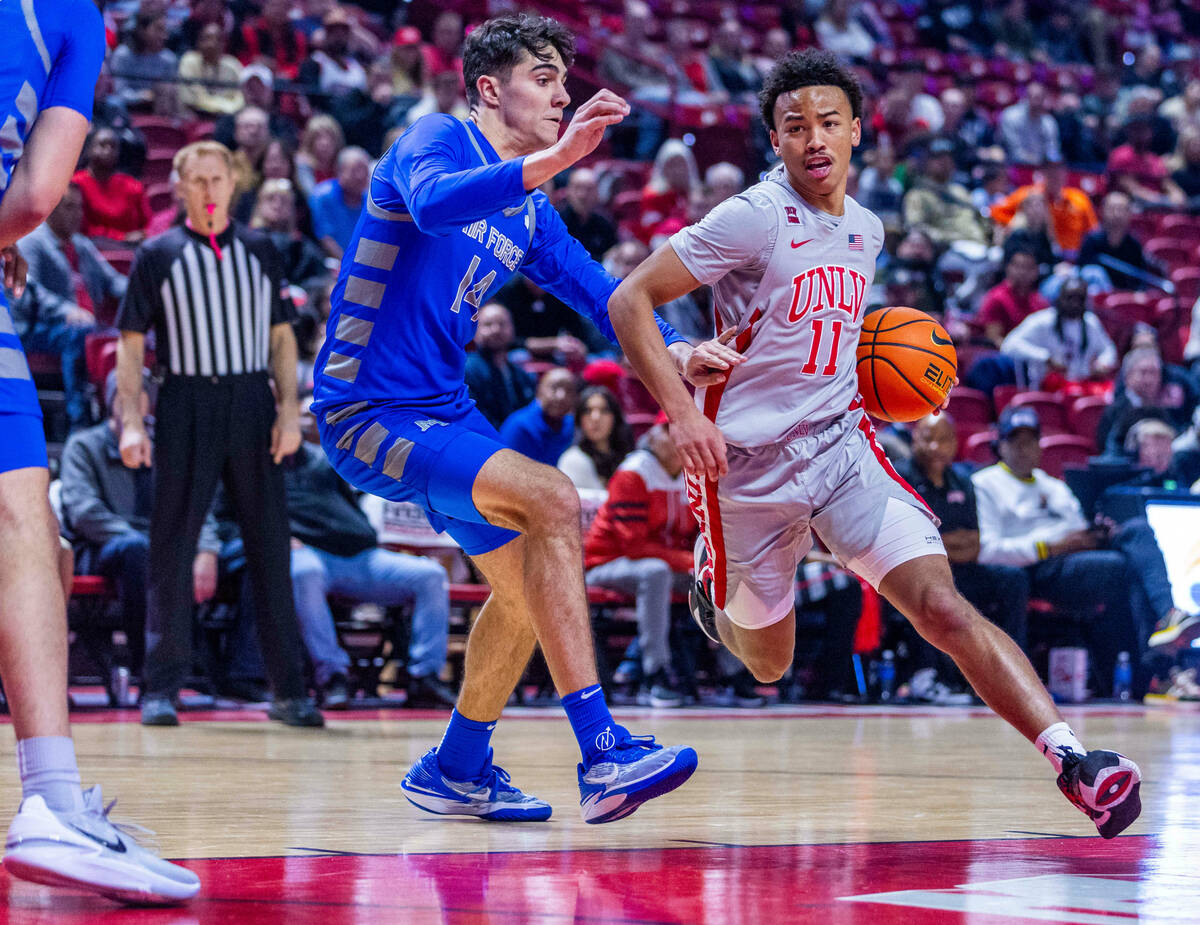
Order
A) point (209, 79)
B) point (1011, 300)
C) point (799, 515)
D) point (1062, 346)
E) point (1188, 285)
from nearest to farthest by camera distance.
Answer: point (799, 515) < point (209, 79) < point (1062, 346) < point (1011, 300) < point (1188, 285)

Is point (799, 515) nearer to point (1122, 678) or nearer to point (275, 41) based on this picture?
point (1122, 678)

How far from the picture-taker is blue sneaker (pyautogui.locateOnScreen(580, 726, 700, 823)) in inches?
120

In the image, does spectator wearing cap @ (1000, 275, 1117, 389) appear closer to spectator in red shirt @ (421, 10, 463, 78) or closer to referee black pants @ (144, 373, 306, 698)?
spectator in red shirt @ (421, 10, 463, 78)

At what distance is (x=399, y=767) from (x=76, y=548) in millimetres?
2912

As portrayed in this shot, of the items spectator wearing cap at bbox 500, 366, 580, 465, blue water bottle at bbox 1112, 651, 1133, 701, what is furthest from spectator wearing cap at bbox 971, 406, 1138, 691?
spectator wearing cap at bbox 500, 366, 580, 465

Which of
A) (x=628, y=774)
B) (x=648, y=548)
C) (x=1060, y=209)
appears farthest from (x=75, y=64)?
(x=1060, y=209)

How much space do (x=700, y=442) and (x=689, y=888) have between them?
1096 millimetres

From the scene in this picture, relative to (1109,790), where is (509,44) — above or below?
above

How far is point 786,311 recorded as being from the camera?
12.4ft

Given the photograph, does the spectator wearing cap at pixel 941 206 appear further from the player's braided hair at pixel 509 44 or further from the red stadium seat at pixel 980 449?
the player's braided hair at pixel 509 44

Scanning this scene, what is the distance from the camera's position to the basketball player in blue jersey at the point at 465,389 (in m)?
3.26

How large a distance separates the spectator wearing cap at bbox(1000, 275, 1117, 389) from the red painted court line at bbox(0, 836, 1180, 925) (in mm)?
8649

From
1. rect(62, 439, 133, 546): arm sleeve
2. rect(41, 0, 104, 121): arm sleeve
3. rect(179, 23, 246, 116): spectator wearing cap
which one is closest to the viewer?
rect(41, 0, 104, 121): arm sleeve

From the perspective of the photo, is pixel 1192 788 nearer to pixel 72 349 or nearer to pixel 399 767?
pixel 399 767
